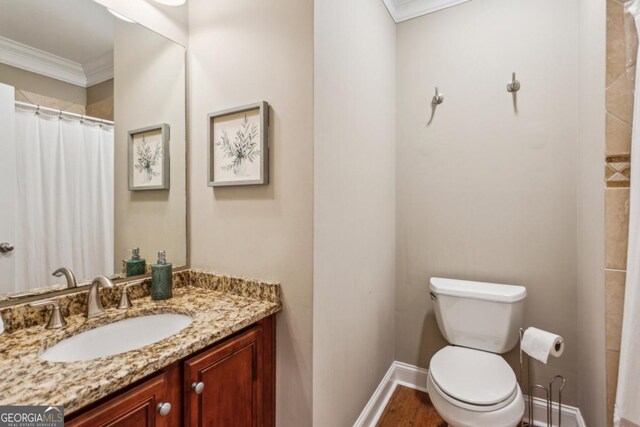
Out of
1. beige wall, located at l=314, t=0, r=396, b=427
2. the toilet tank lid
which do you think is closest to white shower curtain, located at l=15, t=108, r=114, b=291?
beige wall, located at l=314, t=0, r=396, b=427

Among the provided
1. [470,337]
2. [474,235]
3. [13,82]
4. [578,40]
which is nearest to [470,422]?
[470,337]

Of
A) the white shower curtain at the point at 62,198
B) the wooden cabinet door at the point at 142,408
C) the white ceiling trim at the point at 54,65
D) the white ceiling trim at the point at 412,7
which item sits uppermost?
the white ceiling trim at the point at 412,7

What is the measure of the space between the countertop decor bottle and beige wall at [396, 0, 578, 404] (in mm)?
1578

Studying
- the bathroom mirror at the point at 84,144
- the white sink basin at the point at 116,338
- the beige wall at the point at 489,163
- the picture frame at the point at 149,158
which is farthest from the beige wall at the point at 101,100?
the beige wall at the point at 489,163

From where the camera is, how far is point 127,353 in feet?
2.65

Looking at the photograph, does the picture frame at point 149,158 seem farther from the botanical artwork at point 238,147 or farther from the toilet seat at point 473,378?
the toilet seat at point 473,378

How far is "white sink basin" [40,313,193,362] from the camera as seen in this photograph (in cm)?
94

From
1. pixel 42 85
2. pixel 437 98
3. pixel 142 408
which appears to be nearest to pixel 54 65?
pixel 42 85

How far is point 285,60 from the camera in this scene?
4.00ft

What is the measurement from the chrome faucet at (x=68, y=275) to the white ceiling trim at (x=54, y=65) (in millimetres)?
718

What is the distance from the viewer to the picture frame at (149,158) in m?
1.38

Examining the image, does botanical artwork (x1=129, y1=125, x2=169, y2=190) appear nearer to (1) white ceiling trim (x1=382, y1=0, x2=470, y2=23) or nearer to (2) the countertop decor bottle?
(2) the countertop decor bottle

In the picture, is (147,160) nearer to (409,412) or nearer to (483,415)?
(483,415)

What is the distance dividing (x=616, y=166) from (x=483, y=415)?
111 cm
